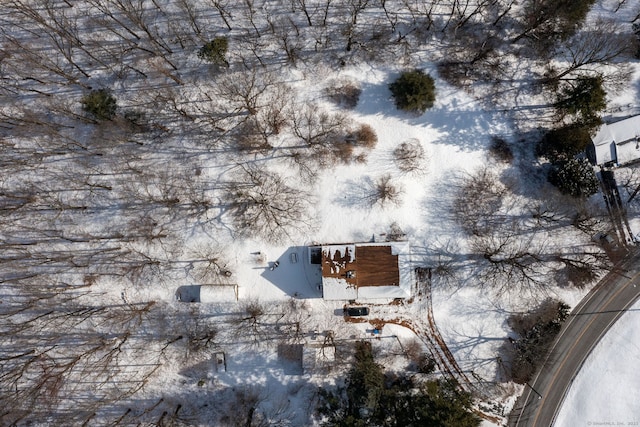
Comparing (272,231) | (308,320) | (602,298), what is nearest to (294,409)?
(308,320)

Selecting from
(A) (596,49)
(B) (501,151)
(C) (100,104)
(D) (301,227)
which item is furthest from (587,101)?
(C) (100,104)

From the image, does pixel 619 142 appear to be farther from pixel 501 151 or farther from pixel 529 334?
pixel 529 334

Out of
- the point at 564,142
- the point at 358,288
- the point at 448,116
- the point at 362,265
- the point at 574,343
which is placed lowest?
the point at 574,343

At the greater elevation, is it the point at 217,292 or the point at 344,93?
the point at 344,93

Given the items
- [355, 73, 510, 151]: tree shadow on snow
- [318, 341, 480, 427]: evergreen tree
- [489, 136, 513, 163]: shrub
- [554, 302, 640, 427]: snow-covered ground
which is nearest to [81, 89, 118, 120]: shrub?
[355, 73, 510, 151]: tree shadow on snow

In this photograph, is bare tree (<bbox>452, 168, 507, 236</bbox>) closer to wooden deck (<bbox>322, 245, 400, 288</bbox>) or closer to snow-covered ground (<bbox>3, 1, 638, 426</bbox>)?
snow-covered ground (<bbox>3, 1, 638, 426</bbox>)

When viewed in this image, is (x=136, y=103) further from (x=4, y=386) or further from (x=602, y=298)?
(x=602, y=298)
